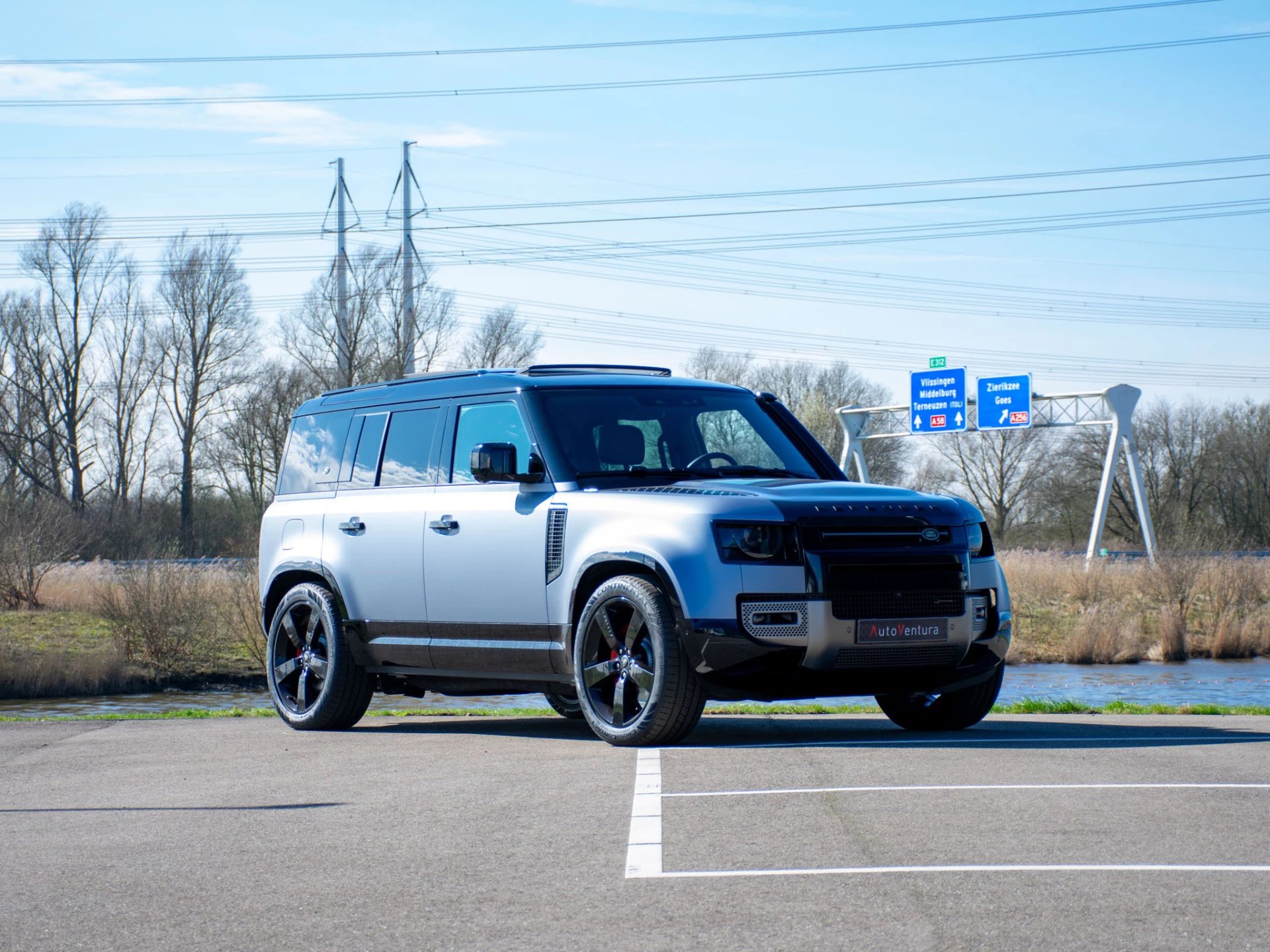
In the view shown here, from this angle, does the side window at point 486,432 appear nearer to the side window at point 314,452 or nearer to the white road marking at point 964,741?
the side window at point 314,452

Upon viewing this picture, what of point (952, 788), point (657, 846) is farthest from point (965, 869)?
point (952, 788)

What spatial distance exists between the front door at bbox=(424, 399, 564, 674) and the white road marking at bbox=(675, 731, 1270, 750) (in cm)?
120

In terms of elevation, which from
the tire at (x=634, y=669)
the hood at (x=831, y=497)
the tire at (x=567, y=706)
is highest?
the hood at (x=831, y=497)

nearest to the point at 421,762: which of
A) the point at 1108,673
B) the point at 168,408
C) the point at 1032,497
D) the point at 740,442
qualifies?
the point at 740,442

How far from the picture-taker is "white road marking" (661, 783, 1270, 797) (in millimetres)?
6926

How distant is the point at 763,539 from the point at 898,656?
1.00m

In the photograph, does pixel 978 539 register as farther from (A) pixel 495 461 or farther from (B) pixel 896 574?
(A) pixel 495 461

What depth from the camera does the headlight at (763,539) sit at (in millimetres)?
8422

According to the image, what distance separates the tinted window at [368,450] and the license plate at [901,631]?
3966mm

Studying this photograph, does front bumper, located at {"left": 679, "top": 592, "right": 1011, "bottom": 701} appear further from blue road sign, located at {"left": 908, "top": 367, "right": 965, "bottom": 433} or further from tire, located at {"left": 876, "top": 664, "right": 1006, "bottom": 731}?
blue road sign, located at {"left": 908, "top": 367, "right": 965, "bottom": 433}

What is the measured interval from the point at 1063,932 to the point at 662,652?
Answer: 4.17 metres

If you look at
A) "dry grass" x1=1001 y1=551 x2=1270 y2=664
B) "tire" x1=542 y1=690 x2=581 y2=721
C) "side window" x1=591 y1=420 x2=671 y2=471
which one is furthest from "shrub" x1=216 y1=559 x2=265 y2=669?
"side window" x1=591 y1=420 x2=671 y2=471

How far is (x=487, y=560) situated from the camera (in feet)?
32.0

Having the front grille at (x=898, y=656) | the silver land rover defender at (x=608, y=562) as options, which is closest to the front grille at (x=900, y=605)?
the silver land rover defender at (x=608, y=562)
